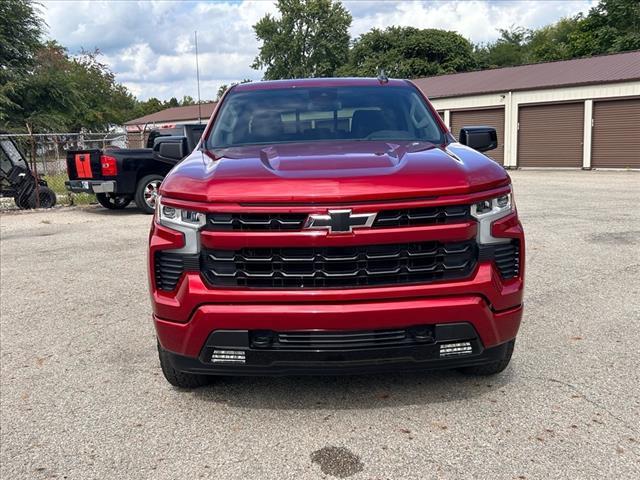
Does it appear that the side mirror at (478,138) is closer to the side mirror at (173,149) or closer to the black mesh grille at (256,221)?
the black mesh grille at (256,221)

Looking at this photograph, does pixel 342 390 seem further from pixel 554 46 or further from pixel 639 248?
pixel 554 46

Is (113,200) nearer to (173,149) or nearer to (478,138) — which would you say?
(173,149)

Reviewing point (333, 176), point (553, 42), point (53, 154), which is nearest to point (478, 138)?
point (333, 176)

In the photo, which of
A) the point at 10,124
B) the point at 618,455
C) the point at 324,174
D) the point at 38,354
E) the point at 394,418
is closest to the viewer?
the point at 618,455

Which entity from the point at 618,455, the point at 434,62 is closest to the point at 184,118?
the point at 434,62

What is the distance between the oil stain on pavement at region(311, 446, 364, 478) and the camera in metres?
2.72

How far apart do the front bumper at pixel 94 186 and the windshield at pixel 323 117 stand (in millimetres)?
8361

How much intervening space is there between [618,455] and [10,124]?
122 feet

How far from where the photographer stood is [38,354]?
4387mm

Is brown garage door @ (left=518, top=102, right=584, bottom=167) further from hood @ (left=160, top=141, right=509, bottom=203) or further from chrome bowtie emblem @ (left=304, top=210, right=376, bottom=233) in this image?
chrome bowtie emblem @ (left=304, top=210, right=376, bottom=233)

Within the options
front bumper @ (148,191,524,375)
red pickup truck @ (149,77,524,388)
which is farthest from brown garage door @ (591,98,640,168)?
front bumper @ (148,191,524,375)

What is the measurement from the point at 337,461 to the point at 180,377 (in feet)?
3.84

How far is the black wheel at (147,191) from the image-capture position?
1230 centimetres

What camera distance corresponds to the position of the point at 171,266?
3074mm
